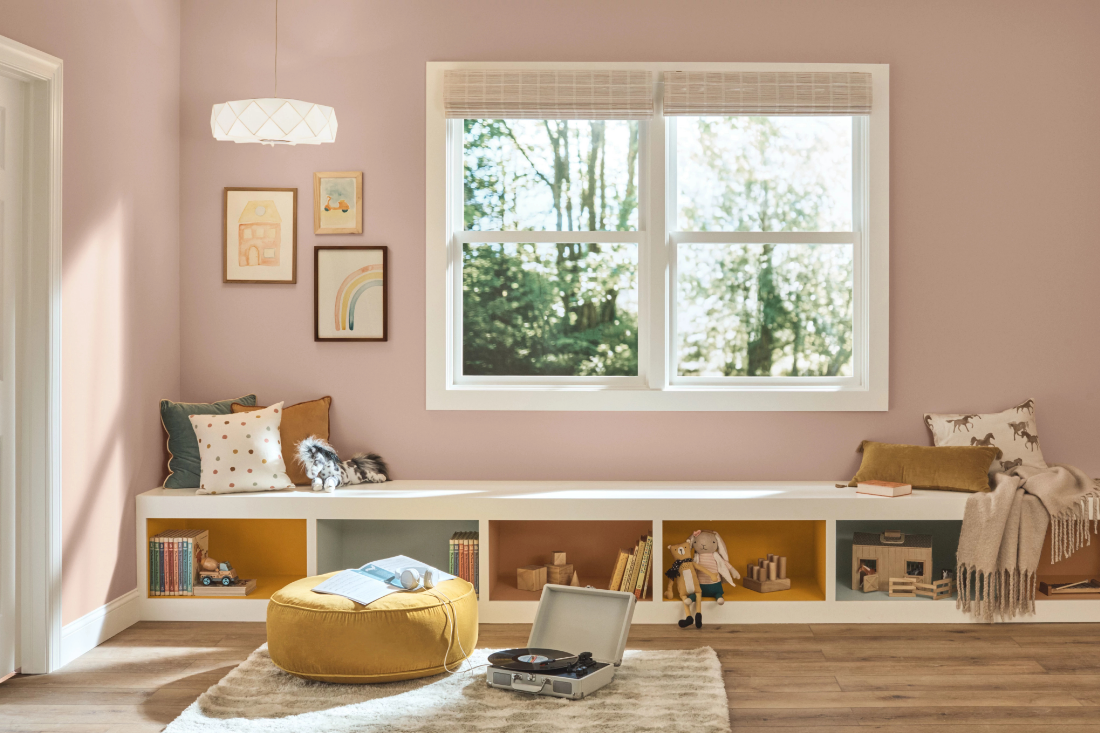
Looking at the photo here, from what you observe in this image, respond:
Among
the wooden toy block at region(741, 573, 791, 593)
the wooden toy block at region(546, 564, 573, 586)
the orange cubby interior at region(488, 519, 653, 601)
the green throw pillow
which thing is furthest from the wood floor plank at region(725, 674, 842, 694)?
the green throw pillow

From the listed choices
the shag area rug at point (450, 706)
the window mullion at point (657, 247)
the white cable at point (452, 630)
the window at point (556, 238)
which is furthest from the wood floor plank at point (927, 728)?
the window at point (556, 238)

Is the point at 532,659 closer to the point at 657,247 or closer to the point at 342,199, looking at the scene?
the point at 657,247

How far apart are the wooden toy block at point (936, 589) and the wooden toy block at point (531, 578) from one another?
157 centimetres

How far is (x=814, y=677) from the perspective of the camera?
295cm

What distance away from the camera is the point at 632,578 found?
142 inches

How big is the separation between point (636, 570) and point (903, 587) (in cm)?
Result: 112

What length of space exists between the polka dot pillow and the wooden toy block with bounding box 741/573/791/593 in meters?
2.02

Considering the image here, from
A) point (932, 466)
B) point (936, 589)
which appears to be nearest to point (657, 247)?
point (932, 466)

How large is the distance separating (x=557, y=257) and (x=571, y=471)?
101cm

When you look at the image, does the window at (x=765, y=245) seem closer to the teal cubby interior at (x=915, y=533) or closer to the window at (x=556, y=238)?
the window at (x=556, y=238)

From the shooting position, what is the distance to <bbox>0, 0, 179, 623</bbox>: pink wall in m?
3.18

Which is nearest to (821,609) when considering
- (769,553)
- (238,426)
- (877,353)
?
(769,553)

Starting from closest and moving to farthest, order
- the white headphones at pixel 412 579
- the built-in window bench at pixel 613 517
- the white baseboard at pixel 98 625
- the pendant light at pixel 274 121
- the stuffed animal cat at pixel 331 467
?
1. the white headphones at pixel 412 579
2. the white baseboard at pixel 98 625
3. the pendant light at pixel 274 121
4. the built-in window bench at pixel 613 517
5. the stuffed animal cat at pixel 331 467

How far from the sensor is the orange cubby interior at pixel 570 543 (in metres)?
4.03
